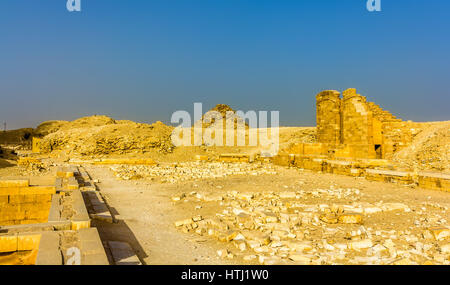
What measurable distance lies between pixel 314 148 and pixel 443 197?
35.1ft

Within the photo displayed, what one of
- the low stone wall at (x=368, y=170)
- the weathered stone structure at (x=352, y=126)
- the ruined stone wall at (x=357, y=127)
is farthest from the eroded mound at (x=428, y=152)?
the low stone wall at (x=368, y=170)

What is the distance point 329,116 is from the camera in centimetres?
2039

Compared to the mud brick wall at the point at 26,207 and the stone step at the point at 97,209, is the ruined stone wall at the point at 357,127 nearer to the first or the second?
the stone step at the point at 97,209

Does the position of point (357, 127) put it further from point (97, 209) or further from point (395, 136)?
point (97, 209)

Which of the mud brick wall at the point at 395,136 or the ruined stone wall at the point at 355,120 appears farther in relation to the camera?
the mud brick wall at the point at 395,136

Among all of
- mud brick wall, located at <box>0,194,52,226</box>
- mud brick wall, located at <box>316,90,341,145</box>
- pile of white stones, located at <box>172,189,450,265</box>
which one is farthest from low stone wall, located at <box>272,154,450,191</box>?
mud brick wall, located at <box>0,194,52,226</box>

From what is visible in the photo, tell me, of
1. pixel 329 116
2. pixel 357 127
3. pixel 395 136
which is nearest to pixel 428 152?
pixel 395 136

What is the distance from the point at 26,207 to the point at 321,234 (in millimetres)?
7260

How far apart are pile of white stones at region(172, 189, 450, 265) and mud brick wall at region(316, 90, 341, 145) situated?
13.8 meters

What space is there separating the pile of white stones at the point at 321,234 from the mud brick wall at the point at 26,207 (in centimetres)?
416

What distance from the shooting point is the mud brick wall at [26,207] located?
7.53 m
